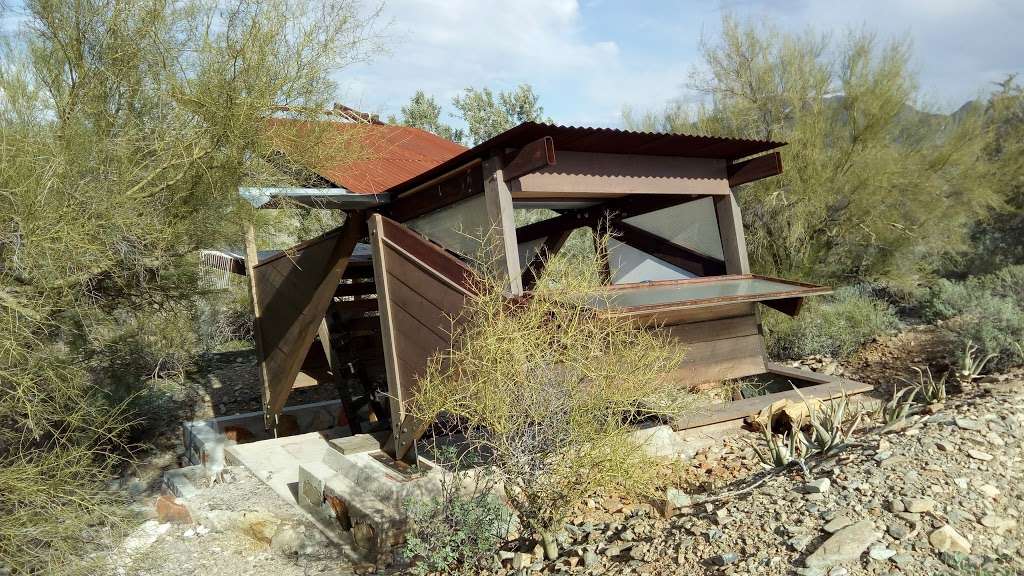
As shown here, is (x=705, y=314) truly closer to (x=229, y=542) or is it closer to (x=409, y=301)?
(x=409, y=301)

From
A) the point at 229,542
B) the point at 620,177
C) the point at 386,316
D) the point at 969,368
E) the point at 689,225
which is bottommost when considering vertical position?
the point at 229,542

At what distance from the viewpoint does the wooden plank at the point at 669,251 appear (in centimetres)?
736

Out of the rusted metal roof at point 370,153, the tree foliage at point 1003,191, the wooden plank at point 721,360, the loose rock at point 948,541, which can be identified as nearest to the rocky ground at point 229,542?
the rusted metal roof at point 370,153

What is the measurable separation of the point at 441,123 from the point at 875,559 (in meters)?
25.0

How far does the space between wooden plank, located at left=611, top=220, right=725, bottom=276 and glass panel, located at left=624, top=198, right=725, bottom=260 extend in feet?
0.16

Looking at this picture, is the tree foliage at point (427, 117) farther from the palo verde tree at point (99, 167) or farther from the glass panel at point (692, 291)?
the glass panel at point (692, 291)

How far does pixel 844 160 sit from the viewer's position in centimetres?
1149

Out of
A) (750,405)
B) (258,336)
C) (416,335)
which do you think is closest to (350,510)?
(416,335)

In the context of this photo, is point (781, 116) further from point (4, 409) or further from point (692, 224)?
point (4, 409)

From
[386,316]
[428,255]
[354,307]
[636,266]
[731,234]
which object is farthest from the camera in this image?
[354,307]

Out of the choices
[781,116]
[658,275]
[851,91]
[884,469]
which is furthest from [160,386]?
[851,91]

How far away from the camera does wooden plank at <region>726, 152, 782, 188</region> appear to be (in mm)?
6539

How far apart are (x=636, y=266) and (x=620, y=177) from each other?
7.53 feet

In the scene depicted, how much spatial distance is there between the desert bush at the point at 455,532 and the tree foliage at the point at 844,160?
27.7ft
